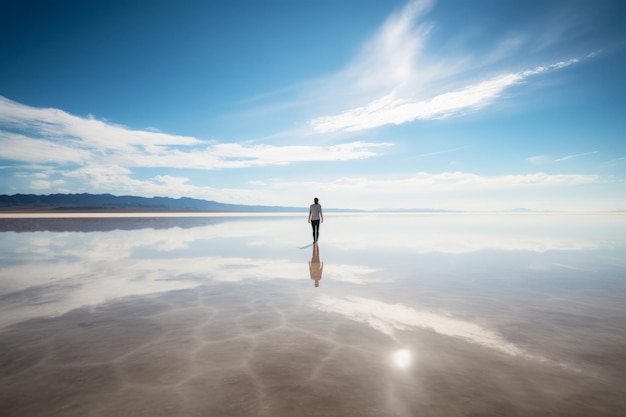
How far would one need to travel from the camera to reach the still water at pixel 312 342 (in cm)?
307

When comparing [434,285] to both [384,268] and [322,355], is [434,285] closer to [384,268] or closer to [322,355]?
[384,268]

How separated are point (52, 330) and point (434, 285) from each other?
7.47m

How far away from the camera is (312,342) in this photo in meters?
4.44

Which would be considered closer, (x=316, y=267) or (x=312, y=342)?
(x=312, y=342)

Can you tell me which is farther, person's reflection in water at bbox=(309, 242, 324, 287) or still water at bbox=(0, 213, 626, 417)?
person's reflection in water at bbox=(309, 242, 324, 287)

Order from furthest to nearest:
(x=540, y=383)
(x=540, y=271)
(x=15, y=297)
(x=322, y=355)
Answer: (x=540, y=271) → (x=15, y=297) → (x=322, y=355) → (x=540, y=383)

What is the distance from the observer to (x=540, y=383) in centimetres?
337

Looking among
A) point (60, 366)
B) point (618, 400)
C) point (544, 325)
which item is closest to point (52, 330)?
point (60, 366)

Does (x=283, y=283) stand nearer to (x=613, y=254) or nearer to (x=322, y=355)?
(x=322, y=355)

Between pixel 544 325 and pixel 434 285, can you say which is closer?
pixel 544 325

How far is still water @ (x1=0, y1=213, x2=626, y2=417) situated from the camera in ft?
10.1

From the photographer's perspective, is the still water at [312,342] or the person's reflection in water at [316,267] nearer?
the still water at [312,342]

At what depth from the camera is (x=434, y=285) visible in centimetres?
770

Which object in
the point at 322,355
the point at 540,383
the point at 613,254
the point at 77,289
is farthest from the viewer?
the point at 613,254
